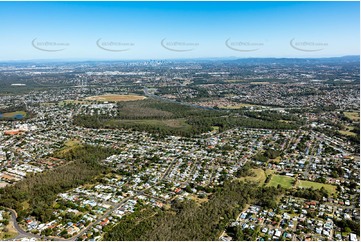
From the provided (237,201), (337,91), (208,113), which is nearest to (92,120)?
(208,113)

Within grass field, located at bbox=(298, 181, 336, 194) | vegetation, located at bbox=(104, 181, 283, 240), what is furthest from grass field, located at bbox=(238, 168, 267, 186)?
grass field, located at bbox=(298, 181, 336, 194)

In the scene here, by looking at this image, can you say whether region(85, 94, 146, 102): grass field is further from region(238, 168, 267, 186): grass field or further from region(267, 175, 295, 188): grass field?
region(267, 175, 295, 188): grass field

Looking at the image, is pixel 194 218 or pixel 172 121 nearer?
pixel 194 218

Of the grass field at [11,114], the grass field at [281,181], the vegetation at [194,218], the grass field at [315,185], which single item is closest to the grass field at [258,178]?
the grass field at [281,181]

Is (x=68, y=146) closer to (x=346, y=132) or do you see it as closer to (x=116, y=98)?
(x=346, y=132)

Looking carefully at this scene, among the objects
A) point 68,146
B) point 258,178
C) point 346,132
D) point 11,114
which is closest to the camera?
point 258,178

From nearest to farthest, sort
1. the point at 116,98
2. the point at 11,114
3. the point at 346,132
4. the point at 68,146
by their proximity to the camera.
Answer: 1. the point at 68,146
2. the point at 346,132
3. the point at 11,114
4. the point at 116,98

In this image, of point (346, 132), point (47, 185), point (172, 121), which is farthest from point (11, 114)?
point (346, 132)

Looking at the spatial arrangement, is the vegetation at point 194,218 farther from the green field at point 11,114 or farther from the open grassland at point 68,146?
the green field at point 11,114
